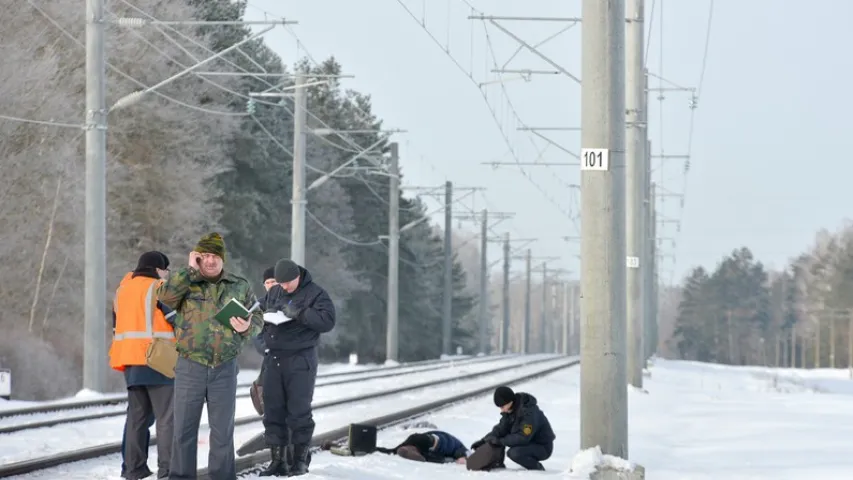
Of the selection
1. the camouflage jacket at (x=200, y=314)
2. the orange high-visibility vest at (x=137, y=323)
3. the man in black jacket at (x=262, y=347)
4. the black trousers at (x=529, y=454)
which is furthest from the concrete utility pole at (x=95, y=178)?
the camouflage jacket at (x=200, y=314)

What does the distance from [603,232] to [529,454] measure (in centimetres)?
242

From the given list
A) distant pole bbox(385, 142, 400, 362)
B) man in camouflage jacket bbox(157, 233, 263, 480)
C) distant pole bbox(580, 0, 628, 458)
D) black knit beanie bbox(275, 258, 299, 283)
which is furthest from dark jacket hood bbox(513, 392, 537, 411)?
distant pole bbox(385, 142, 400, 362)

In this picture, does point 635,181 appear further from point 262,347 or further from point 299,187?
point 262,347

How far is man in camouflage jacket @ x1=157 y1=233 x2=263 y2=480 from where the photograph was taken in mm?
11297

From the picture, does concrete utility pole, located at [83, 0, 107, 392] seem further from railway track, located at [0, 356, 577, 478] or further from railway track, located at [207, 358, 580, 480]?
railway track, located at [207, 358, 580, 480]

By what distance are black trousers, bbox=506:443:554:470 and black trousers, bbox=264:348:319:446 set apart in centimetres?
297

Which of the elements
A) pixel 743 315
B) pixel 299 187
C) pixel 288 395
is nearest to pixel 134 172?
pixel 299 187

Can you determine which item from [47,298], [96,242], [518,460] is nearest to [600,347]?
[518,460]

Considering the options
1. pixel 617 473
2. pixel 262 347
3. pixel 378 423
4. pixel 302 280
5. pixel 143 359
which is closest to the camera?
pixel 143 359

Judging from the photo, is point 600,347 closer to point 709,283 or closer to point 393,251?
point 393,251

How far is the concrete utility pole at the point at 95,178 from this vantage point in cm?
3130

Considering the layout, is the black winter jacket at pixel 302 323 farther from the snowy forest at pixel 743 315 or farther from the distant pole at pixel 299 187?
the snowy forest at pixel 743 315

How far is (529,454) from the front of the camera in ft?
51.7

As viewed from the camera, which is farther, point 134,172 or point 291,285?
point 134,172
